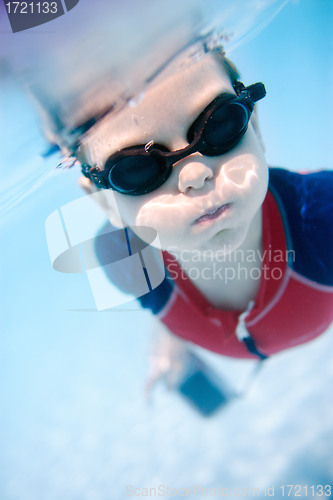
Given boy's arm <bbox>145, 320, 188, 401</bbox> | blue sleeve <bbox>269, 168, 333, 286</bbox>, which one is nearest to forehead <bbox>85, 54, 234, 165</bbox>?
blue sleeve <bbox>269, 168, 333, 286</bbox>

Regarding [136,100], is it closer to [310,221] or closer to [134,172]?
[134,172]

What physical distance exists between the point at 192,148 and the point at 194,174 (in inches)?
3.9

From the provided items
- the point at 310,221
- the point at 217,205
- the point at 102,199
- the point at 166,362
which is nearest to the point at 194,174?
the point at 217,205

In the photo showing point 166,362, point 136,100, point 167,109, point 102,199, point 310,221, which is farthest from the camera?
point 166,362

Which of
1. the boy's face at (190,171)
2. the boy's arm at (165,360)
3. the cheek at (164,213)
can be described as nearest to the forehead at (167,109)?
the boy's face at (190,171)

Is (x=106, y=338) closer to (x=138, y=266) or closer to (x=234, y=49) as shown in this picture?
(x=138, y=266)

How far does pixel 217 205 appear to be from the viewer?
1188 mm

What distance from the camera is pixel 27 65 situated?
123 centimetres

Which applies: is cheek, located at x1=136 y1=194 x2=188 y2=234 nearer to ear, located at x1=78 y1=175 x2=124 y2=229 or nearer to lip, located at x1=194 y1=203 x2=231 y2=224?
lip, located at x1=194 y1=203 x2=231 y2=224

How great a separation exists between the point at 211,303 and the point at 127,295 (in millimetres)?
685

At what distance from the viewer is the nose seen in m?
1.10

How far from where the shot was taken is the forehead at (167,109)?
3.45ft

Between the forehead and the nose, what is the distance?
0.33 feet

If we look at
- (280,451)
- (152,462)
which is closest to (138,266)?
(280,451)
